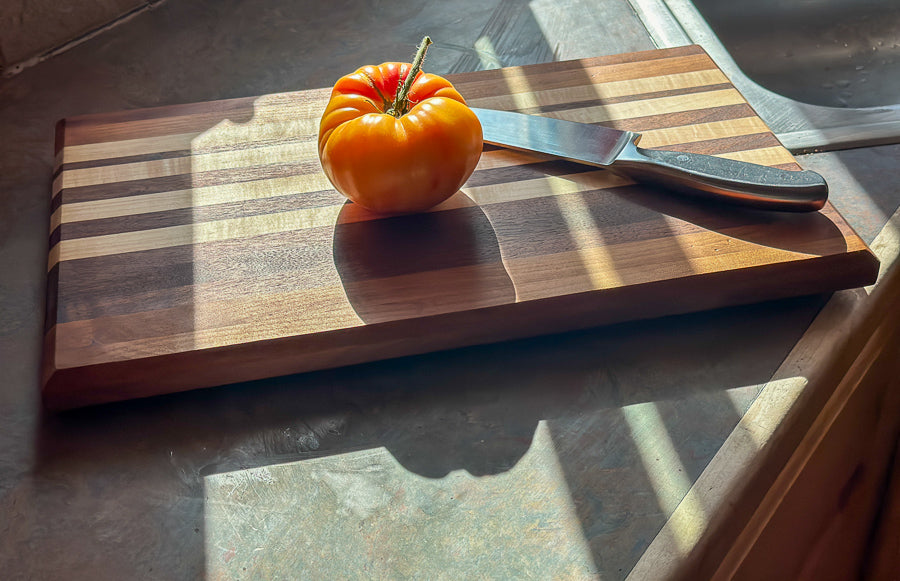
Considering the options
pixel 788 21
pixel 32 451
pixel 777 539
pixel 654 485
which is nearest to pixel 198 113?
pixel 32 451

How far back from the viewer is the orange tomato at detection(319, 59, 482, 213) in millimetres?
718

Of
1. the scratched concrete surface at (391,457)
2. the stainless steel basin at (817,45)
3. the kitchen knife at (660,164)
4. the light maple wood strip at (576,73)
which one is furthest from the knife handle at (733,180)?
the stainless steel basin at (817,45)

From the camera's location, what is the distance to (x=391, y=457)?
2.18 ft

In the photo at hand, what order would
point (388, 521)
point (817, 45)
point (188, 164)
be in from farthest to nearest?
point (817, 45), point (188, 164), point (388, 521)

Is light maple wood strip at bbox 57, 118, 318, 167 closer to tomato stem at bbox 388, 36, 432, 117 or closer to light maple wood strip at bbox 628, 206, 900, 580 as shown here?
tomato stem at bbox 388, 36, 432, 117

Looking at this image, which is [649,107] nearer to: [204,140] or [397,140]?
[397,140]

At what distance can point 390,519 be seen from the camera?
0.62 m

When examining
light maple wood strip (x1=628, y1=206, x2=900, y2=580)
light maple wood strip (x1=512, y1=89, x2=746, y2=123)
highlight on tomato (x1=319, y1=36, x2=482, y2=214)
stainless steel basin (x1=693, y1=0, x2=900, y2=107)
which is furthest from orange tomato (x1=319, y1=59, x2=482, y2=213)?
stainless steel basin (x1=693, y1=0, x2=900, y2=107)

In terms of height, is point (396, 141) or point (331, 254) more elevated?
point (396, 141)

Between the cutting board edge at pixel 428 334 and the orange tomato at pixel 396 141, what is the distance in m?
0.14

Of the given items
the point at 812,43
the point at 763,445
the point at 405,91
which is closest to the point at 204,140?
the point at 405,91

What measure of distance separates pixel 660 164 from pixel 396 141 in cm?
29

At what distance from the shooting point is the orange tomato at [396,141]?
0.72m

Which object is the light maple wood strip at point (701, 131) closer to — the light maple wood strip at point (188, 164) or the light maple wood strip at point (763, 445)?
the light maple wood strip at point (763, 445)
